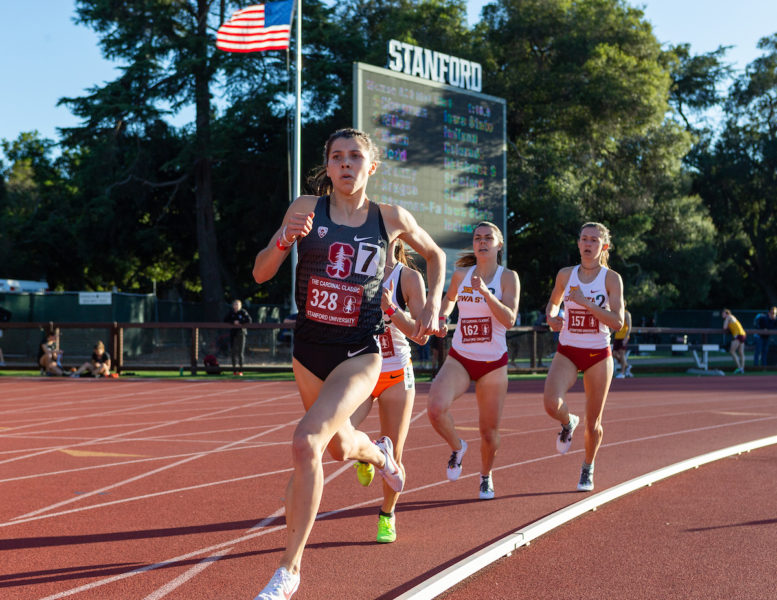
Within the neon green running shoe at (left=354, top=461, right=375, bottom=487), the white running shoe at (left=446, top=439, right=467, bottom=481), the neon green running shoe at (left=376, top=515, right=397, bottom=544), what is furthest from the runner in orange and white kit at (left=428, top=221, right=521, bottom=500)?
the neon green running shoe at (left=354, top=461, right=375, bottom=487)

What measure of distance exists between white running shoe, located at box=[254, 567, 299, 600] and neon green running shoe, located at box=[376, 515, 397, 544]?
62.6 inches

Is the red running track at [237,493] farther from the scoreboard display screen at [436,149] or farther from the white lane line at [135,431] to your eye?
the scoreboard display screen at [436,149]

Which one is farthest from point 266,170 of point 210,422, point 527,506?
point 527,506

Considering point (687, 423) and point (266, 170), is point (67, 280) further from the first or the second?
point (687, 423)

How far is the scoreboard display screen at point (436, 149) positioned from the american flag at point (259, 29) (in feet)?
12.4

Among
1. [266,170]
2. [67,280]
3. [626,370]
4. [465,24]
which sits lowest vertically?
[626,370]

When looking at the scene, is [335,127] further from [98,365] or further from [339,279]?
[339,279]

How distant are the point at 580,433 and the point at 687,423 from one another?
1914mm

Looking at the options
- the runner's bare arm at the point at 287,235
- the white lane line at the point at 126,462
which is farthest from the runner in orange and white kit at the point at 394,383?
the white lane line at the point at 126,462

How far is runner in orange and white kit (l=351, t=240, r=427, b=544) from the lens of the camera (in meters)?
5.16

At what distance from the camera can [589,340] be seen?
6.93 meters

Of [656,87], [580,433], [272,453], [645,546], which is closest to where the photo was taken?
[645,546]

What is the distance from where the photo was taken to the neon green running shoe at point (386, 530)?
16.9 ft

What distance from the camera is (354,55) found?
35469mm
